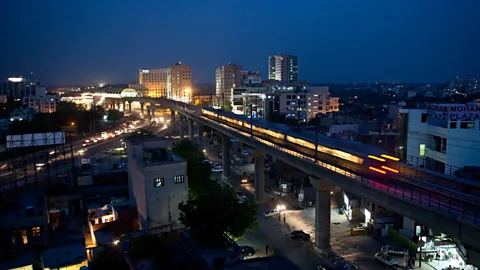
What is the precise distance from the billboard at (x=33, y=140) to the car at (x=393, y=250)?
3225cm

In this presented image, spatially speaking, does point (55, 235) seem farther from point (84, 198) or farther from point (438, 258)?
point (438, 258)

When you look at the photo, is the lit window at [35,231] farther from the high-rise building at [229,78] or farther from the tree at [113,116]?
the high-rise building at [229,78]

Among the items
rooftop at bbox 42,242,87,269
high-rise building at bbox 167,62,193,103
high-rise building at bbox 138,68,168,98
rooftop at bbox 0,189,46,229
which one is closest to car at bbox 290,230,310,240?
rooftop at bbox 42,242,87,269

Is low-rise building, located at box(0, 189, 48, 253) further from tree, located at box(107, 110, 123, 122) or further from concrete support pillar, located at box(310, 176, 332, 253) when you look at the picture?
tree, located at box(107, 110, 123, 122)

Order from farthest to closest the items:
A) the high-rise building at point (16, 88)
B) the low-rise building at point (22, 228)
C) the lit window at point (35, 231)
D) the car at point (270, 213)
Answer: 1. the high-rise building at point (16, 88)
2. the car at point (270, 213)
3. the lit window at point (35, 231)
4. the low-rise building at point (22, 228)

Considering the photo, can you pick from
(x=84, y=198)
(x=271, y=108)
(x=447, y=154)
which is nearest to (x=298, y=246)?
(x=447, y=154)

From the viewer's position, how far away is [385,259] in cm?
1925

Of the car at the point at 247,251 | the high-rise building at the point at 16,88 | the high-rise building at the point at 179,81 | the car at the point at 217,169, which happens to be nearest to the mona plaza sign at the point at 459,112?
the car at the point at 247,251

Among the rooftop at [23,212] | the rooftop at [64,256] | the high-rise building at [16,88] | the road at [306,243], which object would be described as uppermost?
the high-rise building at [16,88]

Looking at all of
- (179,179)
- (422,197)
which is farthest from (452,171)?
(179,179)

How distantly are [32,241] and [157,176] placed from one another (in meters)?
8.56

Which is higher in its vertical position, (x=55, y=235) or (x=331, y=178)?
(x=331, y=178)

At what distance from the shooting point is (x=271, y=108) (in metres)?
80.4

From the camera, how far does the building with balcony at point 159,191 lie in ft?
80.5
